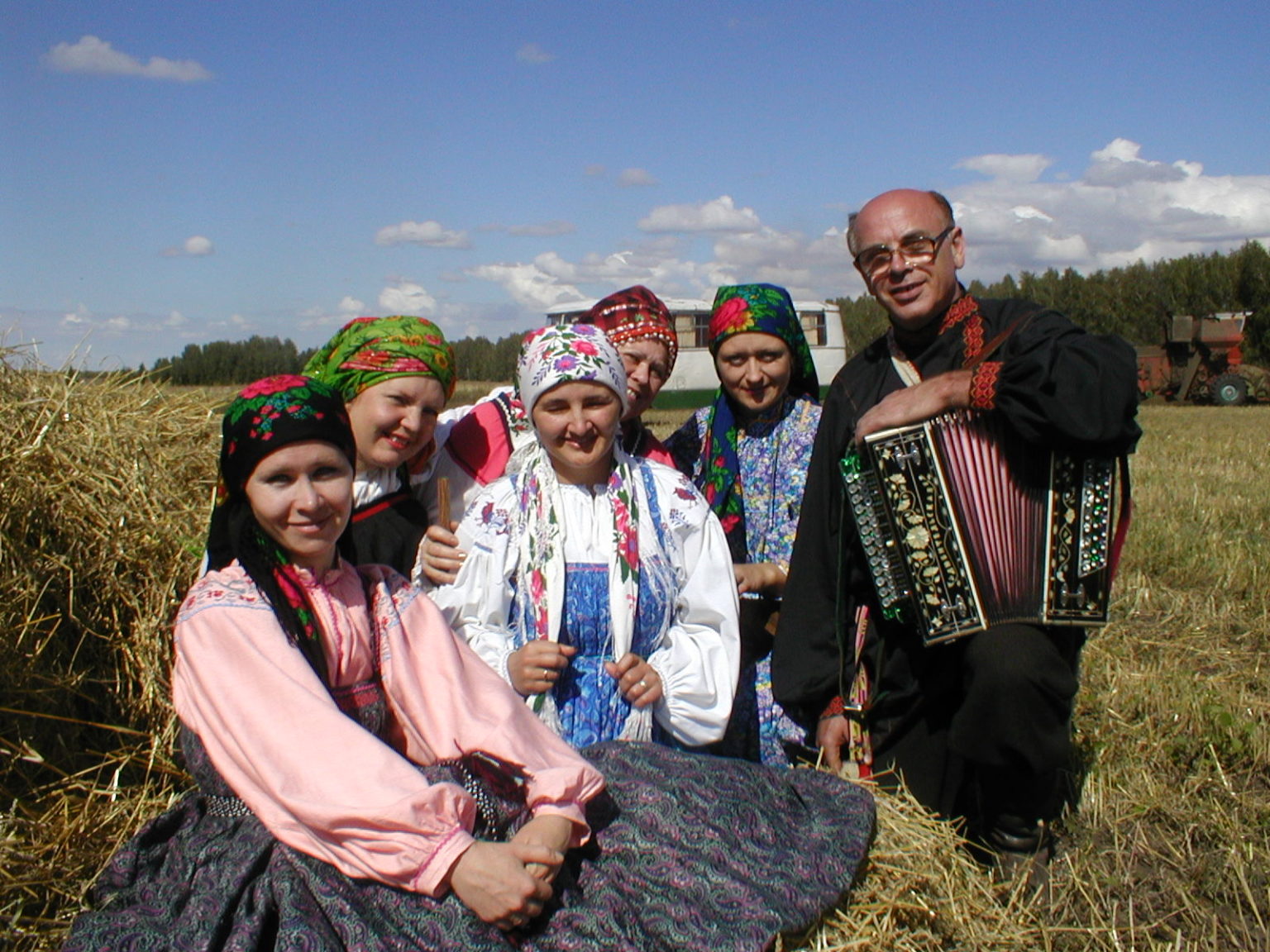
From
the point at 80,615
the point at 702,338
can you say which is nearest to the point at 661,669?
the point at 80,615

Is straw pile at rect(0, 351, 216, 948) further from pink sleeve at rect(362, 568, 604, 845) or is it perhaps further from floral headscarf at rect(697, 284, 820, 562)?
floral headscarf at rect(697, 284, 820, 562)

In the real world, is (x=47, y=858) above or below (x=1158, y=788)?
above

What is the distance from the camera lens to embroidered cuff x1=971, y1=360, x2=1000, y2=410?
122 inches

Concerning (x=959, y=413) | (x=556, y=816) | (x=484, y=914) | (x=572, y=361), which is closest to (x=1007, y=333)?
(x=959, y=413)

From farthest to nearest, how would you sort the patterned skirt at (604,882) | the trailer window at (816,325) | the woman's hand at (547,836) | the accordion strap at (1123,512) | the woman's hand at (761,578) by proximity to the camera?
the trailer window at (816,325)
the woman's hand at (761,578)
the accordion strap at (1123,512)
the woman's hand at (547,836)
the patterned skirt at (604,882)

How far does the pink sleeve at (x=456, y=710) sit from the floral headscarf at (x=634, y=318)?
159 centimetres

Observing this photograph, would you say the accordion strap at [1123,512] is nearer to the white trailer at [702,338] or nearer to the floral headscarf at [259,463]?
the floral headscarf at [259,463]

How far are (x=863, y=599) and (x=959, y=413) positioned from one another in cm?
81

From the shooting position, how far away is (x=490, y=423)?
4016 mm

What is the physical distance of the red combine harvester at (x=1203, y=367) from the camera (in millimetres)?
23844

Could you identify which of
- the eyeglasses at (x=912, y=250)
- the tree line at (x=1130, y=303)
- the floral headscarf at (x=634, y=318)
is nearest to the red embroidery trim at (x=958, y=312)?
the eyeglasses at (x=912, y=250)

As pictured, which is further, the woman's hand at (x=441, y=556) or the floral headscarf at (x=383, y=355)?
the floral headscarf at (x=383, y=355)

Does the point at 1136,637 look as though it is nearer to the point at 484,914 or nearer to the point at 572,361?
the point at 572,361

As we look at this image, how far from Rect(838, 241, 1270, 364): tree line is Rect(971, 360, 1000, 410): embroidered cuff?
1251 inches
